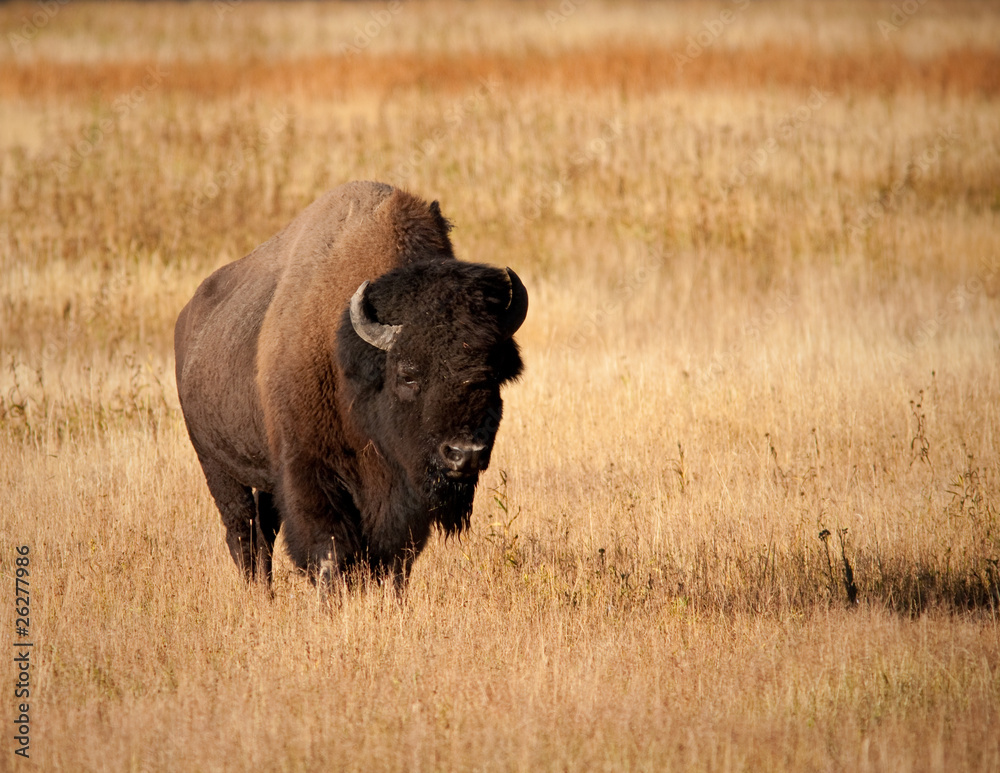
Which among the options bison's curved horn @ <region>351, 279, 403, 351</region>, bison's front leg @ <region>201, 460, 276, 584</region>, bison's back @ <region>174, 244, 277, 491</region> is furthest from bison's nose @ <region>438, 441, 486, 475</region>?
bison's front leg @ <region>201, 460, 276, 584</region>

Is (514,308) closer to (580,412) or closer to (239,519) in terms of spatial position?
(239,519)

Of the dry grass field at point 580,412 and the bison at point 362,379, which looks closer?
the dry grass field at point 580,412

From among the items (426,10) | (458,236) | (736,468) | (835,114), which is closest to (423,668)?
(736,468)

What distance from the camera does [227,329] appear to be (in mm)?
7406

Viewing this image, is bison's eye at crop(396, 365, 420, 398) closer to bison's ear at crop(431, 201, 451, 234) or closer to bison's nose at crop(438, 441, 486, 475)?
bison's nose at crop(438, 441, 486, 475)

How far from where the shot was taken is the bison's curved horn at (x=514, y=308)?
19.2 ft

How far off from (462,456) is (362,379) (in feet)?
2.81

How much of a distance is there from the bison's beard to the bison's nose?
217mm

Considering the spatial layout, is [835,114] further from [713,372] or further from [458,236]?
[713,372]

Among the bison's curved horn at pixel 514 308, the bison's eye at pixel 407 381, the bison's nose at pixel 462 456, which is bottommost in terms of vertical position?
the bison's nose at pixel 462 456

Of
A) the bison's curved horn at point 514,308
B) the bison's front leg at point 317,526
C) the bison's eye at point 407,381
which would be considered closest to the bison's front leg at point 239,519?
the bison's front leg at point 317,526

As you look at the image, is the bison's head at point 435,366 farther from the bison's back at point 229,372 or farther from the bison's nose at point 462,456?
the bison's back at point 229,372

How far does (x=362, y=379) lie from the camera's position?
235 inches

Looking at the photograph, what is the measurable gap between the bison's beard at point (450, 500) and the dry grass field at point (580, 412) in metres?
0.55
